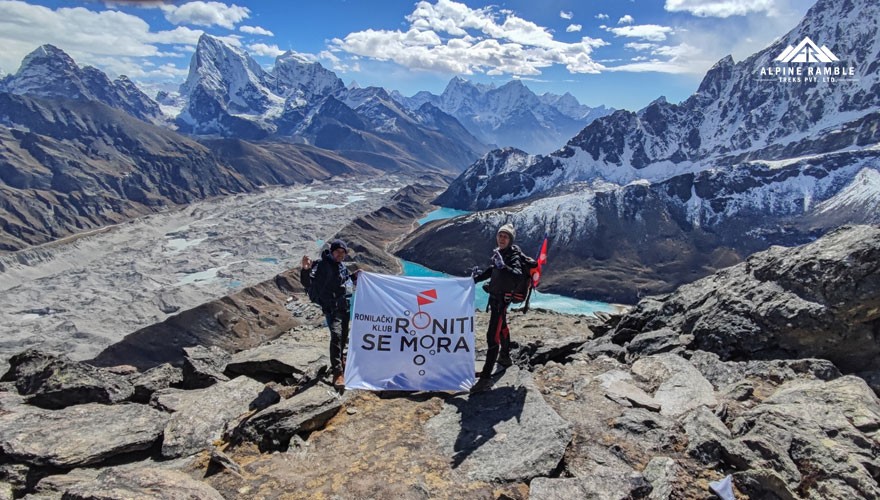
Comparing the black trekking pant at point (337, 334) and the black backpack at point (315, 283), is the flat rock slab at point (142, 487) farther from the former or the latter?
the black backpack at point (315, 283)

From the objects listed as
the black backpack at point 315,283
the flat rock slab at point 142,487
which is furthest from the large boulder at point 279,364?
the flat rock slab at point 142,487

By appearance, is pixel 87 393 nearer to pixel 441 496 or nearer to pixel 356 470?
pixel 356 470

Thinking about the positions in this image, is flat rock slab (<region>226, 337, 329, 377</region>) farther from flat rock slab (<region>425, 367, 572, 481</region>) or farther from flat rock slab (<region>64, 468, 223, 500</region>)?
flat rock slab (<region>64, 468, 223, 500</region>)

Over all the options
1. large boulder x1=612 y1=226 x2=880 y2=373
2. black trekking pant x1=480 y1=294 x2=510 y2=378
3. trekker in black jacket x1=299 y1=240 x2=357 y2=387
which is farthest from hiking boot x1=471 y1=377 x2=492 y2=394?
large boulder x1=612 y1=226 x2=880 y2=373

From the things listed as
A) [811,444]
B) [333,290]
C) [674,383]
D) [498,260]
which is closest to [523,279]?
[498,260]

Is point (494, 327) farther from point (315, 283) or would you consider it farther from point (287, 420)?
point (287, 420)

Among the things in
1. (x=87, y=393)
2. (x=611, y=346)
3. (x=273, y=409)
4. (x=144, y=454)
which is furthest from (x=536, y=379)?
(x=87, y=393)
